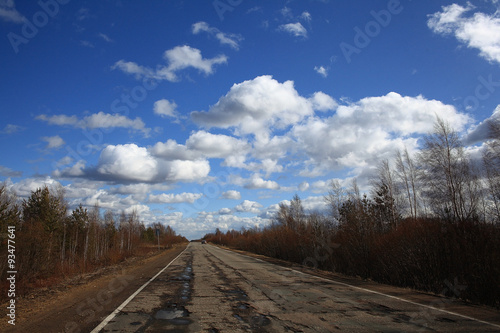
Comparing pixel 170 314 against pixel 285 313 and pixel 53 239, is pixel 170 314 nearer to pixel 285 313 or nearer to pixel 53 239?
pixel 285 313

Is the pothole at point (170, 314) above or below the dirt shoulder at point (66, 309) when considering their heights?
above

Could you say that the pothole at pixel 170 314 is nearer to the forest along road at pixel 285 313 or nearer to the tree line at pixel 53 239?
the forest along road at pixel 285 313

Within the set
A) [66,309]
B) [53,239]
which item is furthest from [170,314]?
[53,239]

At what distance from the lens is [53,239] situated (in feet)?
106

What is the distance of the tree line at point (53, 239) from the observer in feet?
57.2

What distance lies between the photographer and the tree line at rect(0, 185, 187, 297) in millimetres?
17438

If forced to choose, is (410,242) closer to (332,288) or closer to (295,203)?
(332,288)

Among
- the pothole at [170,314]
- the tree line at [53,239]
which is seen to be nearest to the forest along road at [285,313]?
the pothole at [170,314]

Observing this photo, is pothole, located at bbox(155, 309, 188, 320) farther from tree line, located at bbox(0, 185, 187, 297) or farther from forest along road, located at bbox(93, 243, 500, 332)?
tree line, located at bbox(0, 185, 187, 297)

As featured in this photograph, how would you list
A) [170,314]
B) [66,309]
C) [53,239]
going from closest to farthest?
[170,314] → [66,309] → [53,239]

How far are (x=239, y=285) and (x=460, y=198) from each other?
22514 mm

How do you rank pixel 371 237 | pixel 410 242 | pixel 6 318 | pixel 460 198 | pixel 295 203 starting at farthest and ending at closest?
pixel 295 203 → pixel 460 198 → pixel 371 237 → pixel 410 242 → pixel 6 318

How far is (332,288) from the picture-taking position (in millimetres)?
10430

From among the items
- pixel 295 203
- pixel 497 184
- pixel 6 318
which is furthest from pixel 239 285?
pixel 295 203
